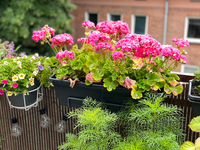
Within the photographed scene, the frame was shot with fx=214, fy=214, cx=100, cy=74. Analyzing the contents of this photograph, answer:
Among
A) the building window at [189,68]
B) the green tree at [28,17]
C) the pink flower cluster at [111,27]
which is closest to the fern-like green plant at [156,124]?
the pink flower cluster at [111,27]

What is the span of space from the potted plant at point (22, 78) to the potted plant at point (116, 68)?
182 millimetres

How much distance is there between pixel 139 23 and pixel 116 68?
308 inches

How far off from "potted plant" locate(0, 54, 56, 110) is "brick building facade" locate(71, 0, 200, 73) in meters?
7.37

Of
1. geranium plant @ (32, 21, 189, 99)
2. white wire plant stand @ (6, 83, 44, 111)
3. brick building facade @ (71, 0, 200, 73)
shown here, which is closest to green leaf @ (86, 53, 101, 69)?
geranium plant @ (32, 21, 189, 99)

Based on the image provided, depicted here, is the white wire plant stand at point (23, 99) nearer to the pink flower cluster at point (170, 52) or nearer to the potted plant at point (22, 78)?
the potted plant at point (22, 78)

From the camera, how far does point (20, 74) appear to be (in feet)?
4.17

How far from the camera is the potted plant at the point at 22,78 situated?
1285 mm

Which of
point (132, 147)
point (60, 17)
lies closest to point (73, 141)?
point (132, 147)

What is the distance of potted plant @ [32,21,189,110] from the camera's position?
108 centimetres

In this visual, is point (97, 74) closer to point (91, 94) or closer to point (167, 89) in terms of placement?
point (91, 94)

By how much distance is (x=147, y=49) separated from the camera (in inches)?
40.7

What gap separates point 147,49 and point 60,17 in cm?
639

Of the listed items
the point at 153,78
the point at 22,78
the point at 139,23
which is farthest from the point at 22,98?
the point at 139,23

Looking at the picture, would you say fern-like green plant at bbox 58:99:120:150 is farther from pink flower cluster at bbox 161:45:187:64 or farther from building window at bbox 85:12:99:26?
building window at bbox 85:12:99:26
